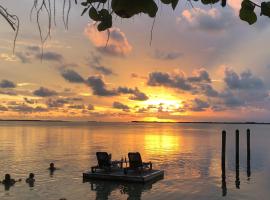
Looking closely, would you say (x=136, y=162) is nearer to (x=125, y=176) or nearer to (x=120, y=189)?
(x=125, y=176)

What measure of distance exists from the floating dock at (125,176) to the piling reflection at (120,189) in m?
0.37

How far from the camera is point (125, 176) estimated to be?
32844 mm

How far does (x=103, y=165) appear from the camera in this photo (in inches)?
1387

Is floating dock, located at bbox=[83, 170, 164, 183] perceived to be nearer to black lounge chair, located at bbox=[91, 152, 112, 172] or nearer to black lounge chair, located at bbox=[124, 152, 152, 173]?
black lounge chair, located at bbox=[124, 152, 152, 173]

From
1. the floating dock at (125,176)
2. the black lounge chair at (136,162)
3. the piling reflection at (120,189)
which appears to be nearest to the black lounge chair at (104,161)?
the floating dock at (125,176)

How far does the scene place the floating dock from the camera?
32.6 m

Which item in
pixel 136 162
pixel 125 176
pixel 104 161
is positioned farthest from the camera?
pixel 104 161

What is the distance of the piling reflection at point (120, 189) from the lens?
102 feet

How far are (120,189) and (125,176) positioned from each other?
121 cm

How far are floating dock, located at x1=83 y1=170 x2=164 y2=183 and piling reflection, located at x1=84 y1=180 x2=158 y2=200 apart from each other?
1.22 ft

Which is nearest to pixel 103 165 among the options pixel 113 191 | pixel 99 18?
pixel 113 191

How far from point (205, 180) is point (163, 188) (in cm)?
781

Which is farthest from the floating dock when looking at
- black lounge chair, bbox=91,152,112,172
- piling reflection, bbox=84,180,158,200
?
black lounge chair, bbox=91,152,112,172

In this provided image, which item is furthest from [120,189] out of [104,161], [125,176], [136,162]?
[104,161]
